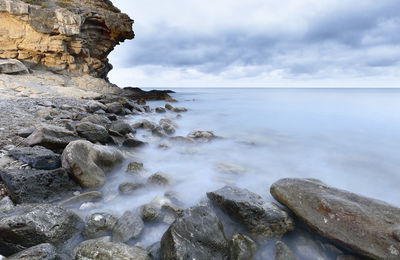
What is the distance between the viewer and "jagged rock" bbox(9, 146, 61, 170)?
3092 mm

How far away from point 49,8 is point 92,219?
22.3 meters

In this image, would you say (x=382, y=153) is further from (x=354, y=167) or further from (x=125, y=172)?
(x=125, y=172)

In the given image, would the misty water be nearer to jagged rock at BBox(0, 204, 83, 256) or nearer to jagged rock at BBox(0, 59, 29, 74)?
jagged rock at BBox(0, 204, 83, 256)

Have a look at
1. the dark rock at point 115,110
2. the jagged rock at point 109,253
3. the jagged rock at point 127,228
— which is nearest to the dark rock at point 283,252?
the jagged rock at point 109,253

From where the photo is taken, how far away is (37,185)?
2742mm

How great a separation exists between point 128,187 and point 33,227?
155 cm

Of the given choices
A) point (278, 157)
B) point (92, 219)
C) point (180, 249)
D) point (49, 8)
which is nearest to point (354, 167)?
point (278, 157)

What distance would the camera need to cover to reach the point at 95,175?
132 inches

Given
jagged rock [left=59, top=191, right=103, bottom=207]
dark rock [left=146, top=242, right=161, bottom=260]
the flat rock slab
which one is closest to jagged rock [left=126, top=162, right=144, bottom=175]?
jagged rock [left=59, top=191, right=103, bottom=207]

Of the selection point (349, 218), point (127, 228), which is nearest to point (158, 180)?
point (127, 228)

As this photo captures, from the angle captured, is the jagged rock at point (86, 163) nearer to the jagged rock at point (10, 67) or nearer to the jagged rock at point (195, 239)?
the jagged rock at point (195, 239)

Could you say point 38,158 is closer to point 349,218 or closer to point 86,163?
point 86,163

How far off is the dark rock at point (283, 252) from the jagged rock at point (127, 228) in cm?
161

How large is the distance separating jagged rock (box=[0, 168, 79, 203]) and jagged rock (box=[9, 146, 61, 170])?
0.96 feet
